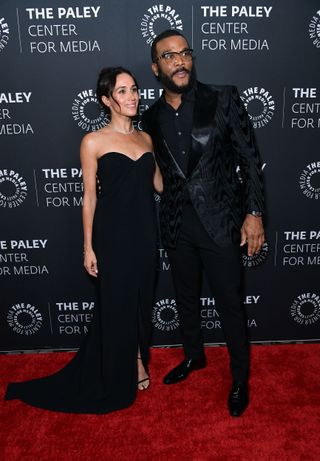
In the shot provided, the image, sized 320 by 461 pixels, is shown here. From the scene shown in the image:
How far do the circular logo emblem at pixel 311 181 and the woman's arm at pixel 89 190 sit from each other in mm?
1490

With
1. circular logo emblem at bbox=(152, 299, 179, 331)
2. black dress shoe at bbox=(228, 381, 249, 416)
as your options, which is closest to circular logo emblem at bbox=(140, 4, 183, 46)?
circular logo emblem at bbox=(152, 299, 179, 331)

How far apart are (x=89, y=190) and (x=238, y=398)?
1.48m

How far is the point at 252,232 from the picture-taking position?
250 centimetres

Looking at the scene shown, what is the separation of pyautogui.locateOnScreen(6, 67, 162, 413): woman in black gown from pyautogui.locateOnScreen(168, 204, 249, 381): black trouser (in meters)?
0.20

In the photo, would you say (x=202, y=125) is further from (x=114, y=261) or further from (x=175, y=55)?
(x=114, y=261)

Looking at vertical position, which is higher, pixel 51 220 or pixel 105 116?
pixel 105 116

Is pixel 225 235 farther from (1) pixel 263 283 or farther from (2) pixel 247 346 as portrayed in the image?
(1) pixel 263 283

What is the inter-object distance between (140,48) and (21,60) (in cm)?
77

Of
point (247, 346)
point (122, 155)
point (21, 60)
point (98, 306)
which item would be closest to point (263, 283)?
point (247, 346)

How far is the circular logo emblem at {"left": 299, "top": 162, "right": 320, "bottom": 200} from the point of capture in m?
3.07

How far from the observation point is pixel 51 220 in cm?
313

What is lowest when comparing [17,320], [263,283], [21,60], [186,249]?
[17,320]

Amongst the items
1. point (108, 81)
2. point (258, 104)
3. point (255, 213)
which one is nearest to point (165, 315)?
point (255, 213)

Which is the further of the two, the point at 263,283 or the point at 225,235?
the point at 263,283
